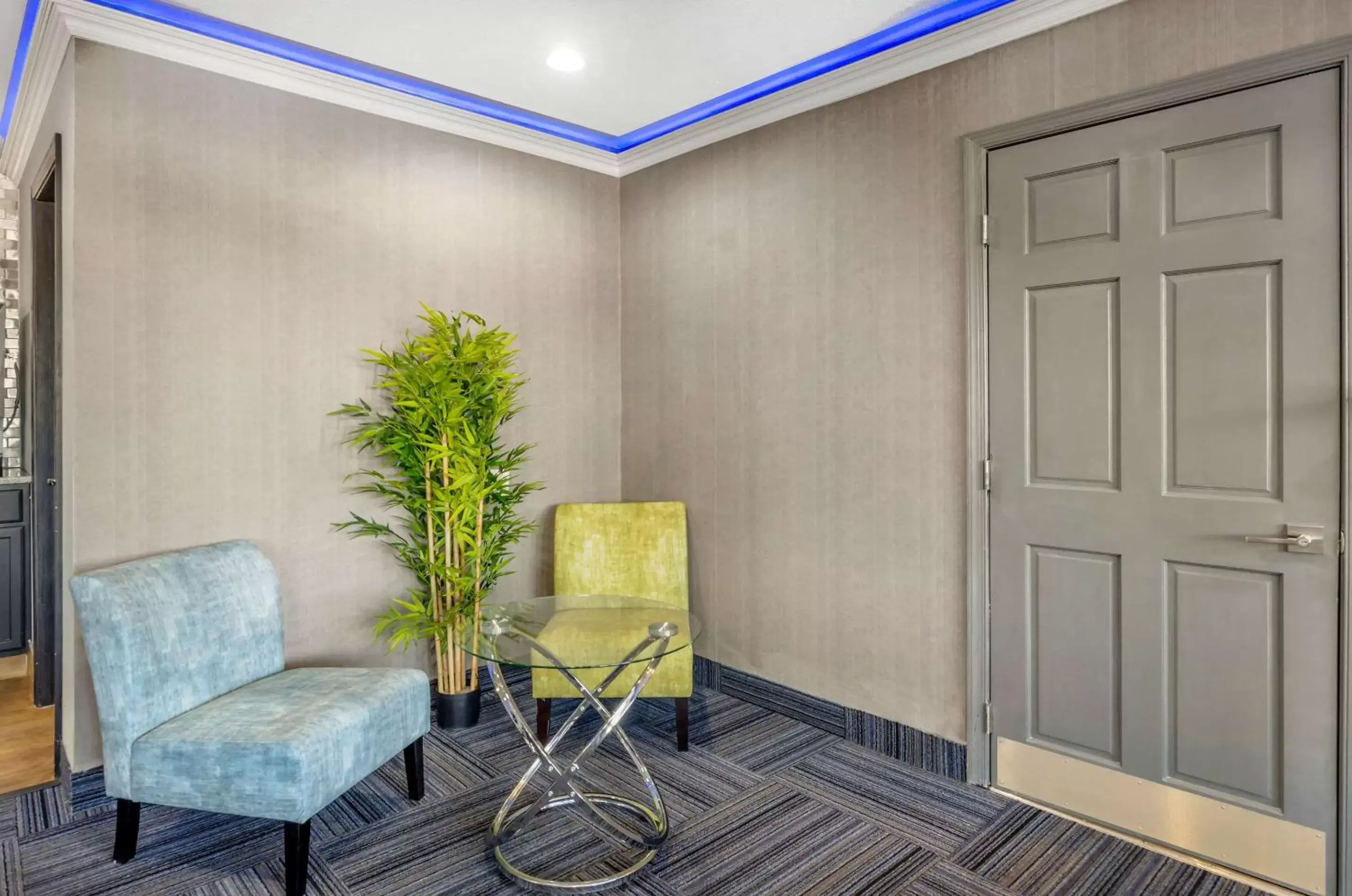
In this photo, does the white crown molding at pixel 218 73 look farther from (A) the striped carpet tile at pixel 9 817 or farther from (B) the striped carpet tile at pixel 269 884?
(B) the striped carpet tile at pixel 269 884

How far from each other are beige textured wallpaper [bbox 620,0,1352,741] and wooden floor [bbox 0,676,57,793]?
2.70m

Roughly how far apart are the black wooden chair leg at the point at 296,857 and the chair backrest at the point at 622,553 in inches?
64.5

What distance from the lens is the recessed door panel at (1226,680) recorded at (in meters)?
2.30

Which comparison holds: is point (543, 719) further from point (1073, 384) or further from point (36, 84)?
point (36, 84)

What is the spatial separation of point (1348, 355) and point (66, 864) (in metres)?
3.90

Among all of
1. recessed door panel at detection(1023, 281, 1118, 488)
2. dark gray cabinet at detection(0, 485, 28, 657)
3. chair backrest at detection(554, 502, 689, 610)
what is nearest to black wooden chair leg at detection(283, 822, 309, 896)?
chair backrest at detection(554, 502, 689, 610)

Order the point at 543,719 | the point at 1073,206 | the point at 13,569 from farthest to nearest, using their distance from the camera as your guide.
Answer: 1. the point at 13,569
2. the point at 543,719
3. the point at 1073,206

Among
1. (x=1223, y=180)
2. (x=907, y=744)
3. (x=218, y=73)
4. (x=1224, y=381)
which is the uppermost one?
(x=218, y=73)

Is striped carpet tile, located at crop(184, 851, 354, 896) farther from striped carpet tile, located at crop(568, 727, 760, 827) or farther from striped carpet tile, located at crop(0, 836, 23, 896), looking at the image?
striped carpet tile, located at crop(568, 727, 760, 827)

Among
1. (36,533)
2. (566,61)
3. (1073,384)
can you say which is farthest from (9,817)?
(1073,384)

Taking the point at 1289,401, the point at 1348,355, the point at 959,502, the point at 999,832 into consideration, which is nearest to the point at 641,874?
the point at 999,832

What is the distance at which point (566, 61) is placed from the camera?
3150 millimetres

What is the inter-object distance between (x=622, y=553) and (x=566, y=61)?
2.10m

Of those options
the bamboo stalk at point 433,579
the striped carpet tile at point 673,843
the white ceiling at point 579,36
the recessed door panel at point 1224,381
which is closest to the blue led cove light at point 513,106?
the white ceiling at point 579,36
